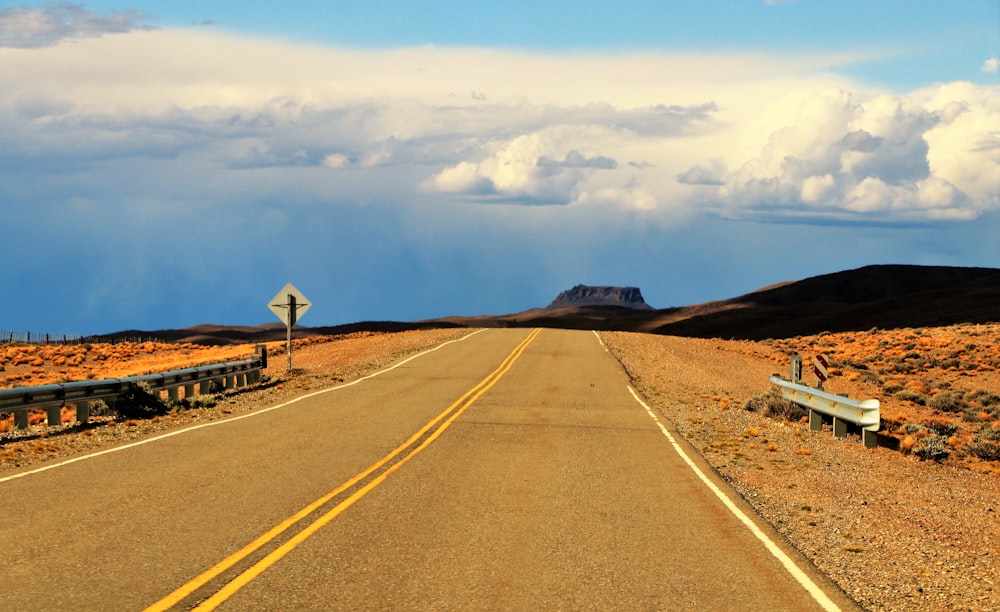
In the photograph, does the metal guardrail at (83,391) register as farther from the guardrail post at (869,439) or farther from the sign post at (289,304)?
the guardrail post at (869,439)

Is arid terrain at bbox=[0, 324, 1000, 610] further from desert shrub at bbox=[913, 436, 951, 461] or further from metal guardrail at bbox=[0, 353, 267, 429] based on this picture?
metal guardrail at bbox=[0, 353, 267, 429]

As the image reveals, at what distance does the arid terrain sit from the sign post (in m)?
2.00

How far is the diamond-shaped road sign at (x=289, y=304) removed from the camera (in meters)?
30.2

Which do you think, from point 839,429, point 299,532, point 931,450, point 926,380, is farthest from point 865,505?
point 926,380

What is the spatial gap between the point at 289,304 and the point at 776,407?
618 inches

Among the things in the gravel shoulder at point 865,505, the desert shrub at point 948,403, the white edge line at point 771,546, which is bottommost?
the desert shrub at point 948,403

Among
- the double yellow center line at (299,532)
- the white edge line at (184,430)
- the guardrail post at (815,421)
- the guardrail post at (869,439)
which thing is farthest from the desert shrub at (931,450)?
the white edge line at (184,430)

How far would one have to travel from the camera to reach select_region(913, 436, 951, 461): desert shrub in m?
16.7

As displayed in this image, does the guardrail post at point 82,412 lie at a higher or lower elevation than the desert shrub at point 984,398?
higher

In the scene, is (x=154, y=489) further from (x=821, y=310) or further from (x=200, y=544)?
(x=821, y=310)

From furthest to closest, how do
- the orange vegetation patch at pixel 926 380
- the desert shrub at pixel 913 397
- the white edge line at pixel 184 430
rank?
1. the desert shrub at pixel 913 397
2. the orange vegetation patch at pixel 926 380
3. the white edge line at pixel 184 430

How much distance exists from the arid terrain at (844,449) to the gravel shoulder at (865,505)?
0.03 m

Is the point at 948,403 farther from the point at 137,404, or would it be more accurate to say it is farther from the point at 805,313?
the point at 805,313

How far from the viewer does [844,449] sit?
1708 cm
